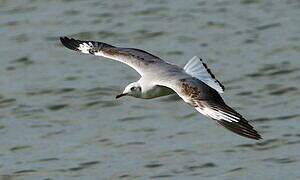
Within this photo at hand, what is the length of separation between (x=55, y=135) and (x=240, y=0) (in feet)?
18.4

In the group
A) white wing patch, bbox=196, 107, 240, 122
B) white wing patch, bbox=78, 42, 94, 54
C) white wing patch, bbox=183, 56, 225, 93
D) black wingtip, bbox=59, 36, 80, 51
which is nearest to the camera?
white wing patch, bbox=196, 107, 240, 122

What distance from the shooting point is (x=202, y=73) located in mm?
9703

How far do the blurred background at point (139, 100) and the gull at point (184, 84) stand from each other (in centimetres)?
141

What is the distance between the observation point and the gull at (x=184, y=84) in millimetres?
8555

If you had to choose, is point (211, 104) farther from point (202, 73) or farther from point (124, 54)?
point (124, 54)

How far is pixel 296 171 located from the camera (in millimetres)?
11094

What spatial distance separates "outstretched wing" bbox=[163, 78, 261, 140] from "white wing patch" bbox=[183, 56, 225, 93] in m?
0.07

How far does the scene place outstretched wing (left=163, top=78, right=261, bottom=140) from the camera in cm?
836

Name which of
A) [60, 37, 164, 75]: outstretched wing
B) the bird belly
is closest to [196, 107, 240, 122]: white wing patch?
the bird belly

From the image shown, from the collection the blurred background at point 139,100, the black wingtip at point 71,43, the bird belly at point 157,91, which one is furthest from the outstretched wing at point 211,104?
the black wingtip at point 71,43

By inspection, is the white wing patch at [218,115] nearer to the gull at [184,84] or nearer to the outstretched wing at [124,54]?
the gull at [184,84]

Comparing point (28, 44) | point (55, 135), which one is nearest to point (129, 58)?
point (55, 135)

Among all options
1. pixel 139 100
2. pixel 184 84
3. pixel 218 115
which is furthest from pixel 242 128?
pixel 139 100

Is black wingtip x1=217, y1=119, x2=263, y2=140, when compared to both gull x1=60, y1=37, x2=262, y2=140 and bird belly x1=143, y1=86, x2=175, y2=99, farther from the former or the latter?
bird belly x1=143, y1=86, x2=175, y2=99
